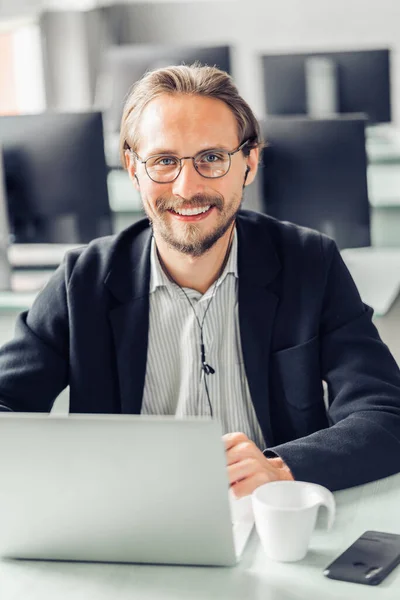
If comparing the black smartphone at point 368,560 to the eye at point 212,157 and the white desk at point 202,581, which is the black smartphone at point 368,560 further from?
the eye at point 212,157

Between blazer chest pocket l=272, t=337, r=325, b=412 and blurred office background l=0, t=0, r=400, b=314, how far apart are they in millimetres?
824

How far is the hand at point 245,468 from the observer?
1.43 meters

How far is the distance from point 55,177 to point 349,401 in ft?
5.96

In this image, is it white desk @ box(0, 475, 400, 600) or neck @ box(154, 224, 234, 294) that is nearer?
white desk @ box(0, 475, 400, 600)

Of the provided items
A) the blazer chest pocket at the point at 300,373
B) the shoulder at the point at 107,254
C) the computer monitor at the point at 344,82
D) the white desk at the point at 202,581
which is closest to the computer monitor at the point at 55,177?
the shoulder at the point at 107,254

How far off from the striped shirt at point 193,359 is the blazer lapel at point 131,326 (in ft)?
0.08

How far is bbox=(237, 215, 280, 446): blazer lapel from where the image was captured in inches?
70.8

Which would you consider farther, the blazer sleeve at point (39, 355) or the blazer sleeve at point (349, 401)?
the blazer sleeve at point (39, 355)

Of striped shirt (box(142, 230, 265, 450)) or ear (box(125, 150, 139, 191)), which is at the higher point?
ear (box(125, 150, 139, 191))

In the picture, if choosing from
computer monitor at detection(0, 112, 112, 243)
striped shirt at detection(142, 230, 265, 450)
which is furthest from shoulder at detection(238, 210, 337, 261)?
computer monitor at detection(0, 112, 112, 243)

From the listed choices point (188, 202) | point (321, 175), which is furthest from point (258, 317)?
point (321, 175)

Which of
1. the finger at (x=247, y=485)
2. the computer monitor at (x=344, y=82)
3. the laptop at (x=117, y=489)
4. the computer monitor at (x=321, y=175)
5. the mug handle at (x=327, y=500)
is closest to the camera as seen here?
the laptop at (x=117, y=489)

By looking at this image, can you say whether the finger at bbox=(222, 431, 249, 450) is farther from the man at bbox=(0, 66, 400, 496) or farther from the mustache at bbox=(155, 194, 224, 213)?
the mustache at bbox=(155, 194, 224, 213)

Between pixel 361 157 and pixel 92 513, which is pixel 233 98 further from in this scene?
pixel 361 157
